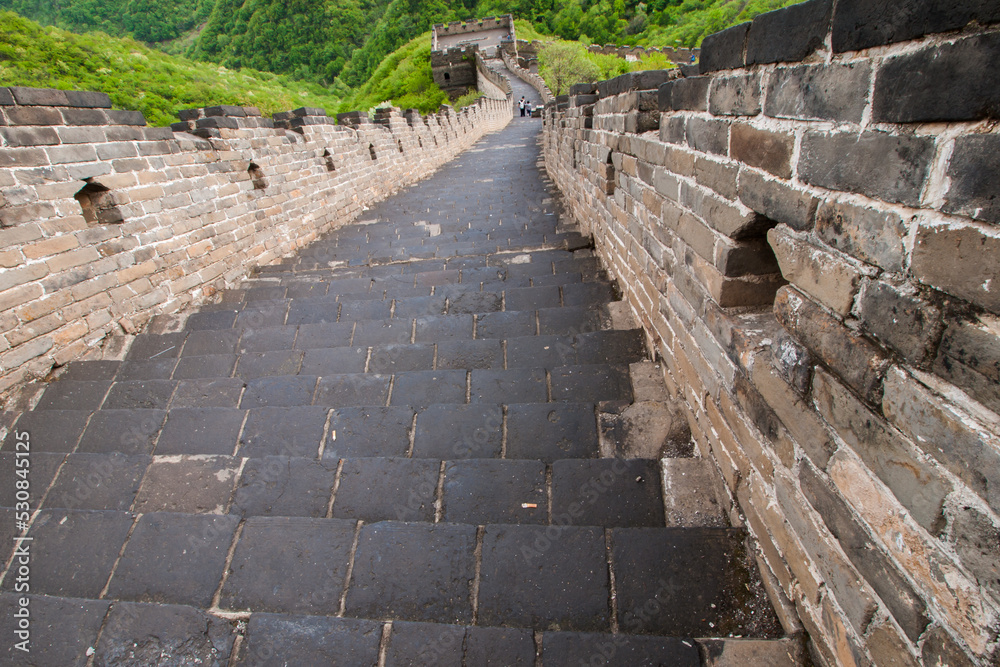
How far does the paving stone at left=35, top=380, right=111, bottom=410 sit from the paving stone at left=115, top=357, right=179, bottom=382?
146 mm

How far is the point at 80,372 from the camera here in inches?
142

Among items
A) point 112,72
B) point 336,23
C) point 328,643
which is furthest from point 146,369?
point 336,23

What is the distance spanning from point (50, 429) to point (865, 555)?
416cm

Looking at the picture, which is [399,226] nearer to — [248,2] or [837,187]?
[837,187]

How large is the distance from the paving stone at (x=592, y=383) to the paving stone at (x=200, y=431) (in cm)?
197

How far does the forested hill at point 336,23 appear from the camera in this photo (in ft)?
138

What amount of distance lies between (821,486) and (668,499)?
834mm

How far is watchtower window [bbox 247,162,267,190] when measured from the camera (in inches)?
244

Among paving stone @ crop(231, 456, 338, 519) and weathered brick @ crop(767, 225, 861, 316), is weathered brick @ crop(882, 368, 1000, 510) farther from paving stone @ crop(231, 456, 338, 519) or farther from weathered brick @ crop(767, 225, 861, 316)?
paving stone @ crop(231, 456, 338, 519)

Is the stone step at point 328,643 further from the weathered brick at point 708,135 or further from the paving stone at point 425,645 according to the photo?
the weathered brick at point 708,135

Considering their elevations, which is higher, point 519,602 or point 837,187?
point 837,187

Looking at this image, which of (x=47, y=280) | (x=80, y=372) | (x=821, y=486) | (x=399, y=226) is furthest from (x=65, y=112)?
(x=821, y=486)

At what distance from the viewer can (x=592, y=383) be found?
2.85 m

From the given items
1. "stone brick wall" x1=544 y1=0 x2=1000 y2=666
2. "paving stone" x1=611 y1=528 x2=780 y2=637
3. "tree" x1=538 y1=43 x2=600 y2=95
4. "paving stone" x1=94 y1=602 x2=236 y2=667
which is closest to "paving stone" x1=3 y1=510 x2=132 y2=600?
"paving stone" x1=94 y1=602 x2=236 y2=667
